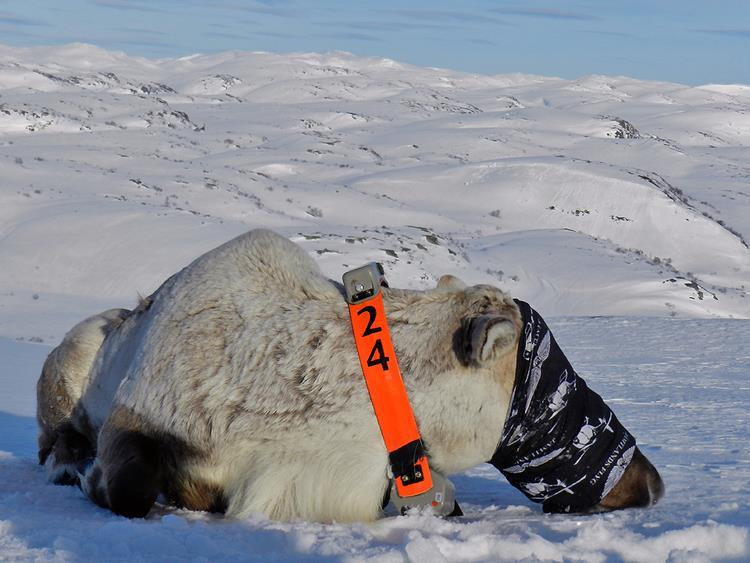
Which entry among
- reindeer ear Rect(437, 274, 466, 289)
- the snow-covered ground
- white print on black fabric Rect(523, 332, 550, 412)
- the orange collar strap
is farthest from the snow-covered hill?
white print on black fabric Rect(523, 332, 550, 412)

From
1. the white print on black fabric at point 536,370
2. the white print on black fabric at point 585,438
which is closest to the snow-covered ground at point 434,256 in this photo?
the white print on black fabric at point 585,438

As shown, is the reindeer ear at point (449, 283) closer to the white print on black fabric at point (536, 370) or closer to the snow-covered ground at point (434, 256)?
the white print on black fabric at point (536, 370)

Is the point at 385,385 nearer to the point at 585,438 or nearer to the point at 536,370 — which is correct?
the point at 536,370

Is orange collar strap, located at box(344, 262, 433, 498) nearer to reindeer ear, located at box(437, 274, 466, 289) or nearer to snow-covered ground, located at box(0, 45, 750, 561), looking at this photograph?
snow-covered ground, located at box(0, 45, 750, 561)

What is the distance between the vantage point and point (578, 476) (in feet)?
11.5

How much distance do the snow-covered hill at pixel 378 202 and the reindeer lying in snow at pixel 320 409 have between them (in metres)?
8.77

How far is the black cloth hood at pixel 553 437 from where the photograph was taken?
344cm

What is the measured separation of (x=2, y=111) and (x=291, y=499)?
59.0m

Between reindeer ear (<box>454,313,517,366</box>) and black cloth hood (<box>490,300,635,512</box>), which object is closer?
reindeer ear (<box>454,313,517,366</box>)

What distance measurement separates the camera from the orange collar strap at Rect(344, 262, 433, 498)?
328cm

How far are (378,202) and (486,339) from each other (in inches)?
1248

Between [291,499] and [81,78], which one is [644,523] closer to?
[291,499]

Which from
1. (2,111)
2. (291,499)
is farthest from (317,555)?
(2,111)

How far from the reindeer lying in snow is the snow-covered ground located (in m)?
0.17
